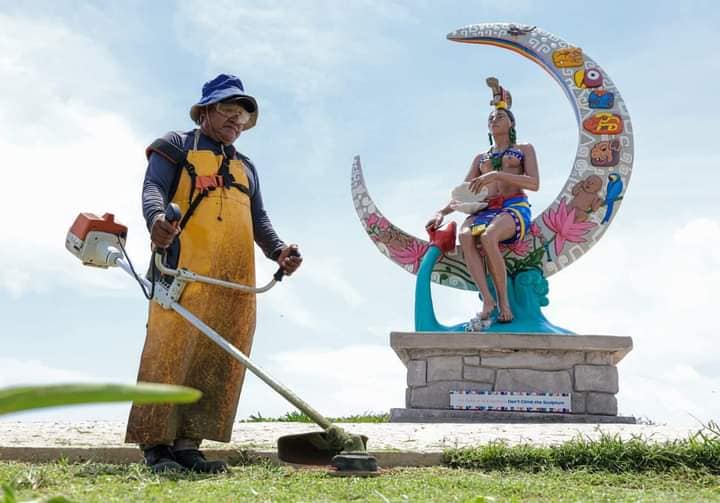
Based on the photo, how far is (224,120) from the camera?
12.1 feet

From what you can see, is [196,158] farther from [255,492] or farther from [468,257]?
[468,257]

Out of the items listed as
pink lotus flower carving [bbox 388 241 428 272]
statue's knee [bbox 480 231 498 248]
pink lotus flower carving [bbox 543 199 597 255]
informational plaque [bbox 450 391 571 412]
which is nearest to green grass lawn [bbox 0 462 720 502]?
informational plaque [bbox 450 391 571 412]

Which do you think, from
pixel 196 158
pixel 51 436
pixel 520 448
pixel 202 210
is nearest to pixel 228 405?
pixel 202 210

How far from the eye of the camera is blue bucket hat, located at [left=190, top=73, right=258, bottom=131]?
363 centimetres

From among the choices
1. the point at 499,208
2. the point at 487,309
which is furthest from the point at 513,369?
the point at 499,208

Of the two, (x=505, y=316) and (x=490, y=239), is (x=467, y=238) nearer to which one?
(x=490, y=239)

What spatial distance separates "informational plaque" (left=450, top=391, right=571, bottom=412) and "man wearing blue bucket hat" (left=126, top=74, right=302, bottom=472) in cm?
361

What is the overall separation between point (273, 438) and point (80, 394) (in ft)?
13.4

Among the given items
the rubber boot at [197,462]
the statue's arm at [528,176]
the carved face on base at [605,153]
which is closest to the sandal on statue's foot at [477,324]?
the statue's arm at [528,176]

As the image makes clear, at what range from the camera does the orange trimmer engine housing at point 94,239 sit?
11.4 feet

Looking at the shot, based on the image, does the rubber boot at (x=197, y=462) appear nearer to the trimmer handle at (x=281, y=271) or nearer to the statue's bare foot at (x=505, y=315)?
the trimmer handle at (x=281, y=271)

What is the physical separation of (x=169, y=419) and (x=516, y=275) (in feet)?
16.0

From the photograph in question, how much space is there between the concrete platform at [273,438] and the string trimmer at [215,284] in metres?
0.42

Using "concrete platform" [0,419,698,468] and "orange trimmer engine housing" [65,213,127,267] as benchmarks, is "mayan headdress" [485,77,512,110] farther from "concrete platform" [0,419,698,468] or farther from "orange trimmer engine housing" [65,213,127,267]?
"orange trimmer engine housing" [65,213,127,267]
